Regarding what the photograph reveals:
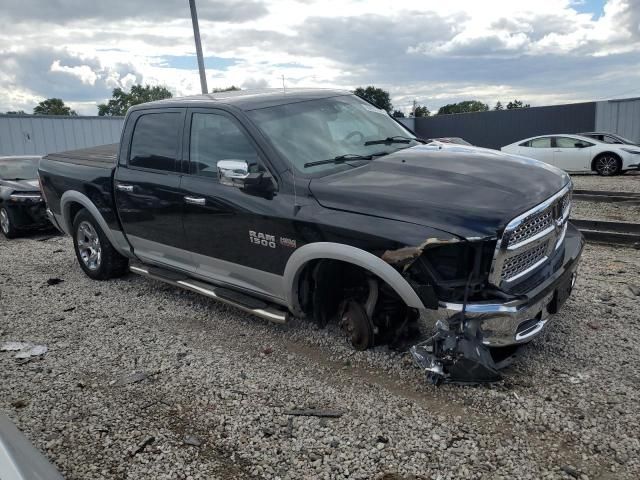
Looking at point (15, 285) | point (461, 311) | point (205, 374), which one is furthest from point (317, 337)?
point (15, 285)

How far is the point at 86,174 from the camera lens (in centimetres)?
587

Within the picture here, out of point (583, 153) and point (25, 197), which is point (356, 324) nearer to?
point (25, 197)

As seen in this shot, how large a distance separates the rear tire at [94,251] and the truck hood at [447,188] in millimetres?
3447

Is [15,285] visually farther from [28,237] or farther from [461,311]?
[461,311]

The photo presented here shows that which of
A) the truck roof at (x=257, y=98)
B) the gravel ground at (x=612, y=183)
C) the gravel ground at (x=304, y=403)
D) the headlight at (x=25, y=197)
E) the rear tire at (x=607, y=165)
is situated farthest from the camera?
the rear tire at (x=607, y=165)

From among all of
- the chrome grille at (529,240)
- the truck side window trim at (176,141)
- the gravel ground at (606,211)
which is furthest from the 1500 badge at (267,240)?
the gravel ground at (606,211)

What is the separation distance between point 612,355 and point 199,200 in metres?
3.39

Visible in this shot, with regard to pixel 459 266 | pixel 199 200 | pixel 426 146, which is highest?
pixel 426 146

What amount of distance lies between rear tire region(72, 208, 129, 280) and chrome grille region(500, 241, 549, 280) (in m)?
4.61

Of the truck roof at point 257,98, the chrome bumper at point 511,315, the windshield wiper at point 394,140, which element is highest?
the truck roof at point 257,98

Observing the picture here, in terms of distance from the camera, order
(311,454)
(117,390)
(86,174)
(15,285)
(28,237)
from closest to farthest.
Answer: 1. (311,454)
2. (117,390)
3. (86,174)
4. (15,285)
5. (28,237)

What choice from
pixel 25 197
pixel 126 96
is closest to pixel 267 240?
pixel 25 197

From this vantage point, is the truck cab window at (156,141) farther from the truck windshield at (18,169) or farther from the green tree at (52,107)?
the green tree at (52,107)

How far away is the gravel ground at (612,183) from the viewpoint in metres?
12.0
